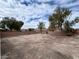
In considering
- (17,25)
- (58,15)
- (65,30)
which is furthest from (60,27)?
(17,25)

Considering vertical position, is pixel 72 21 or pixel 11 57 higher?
pixel 72 21

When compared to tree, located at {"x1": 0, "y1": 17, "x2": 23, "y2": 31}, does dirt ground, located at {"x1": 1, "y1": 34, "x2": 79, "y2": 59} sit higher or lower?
lower

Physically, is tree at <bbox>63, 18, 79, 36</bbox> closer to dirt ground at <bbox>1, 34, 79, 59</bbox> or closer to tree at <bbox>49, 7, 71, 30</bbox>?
tree at <bbox>49, 7, 71, 30</bbox>

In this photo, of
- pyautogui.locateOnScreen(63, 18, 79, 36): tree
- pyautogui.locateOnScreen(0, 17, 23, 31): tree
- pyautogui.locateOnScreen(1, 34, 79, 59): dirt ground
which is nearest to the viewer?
pyautogui.locateOnScreen(1, 34, 79, 59): dirt ground

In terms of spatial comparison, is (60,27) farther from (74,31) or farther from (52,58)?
(52,58)

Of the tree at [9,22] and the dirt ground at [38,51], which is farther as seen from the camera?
the tree at [9,22]

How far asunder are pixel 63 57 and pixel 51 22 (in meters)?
23.8

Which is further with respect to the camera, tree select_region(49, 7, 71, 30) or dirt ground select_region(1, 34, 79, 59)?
tree select_region(49, 7, 71, 30)

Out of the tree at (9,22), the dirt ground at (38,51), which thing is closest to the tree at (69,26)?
the dirt ground at (38,51)

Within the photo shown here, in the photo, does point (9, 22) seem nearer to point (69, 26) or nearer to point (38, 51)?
point (69, 26)

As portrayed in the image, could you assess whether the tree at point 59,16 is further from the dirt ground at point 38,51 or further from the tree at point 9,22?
the tree at point 9,22

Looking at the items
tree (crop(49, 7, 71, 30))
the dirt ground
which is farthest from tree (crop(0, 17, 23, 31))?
the dirt ground

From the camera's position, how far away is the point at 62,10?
2852 centimetres

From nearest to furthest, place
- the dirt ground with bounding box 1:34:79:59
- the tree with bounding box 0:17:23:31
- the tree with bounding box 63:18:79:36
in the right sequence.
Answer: the dirt ground with bounding box 1:34:79:59
the tree with bounding box 63:18:79:36
the tree with bounding box 0:17:23:31
